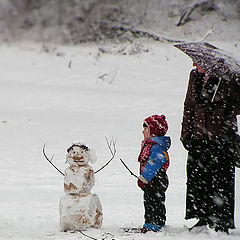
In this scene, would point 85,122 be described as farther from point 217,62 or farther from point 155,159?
point 217,62

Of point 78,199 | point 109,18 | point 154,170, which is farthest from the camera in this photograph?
point 109,18

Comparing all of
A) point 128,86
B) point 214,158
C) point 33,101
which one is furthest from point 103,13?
point 214,158

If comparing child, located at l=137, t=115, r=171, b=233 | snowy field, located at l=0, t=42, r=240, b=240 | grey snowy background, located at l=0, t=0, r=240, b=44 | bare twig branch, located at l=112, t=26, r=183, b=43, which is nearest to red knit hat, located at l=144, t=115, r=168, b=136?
child, located at l=137, t=115, r=171, b=233

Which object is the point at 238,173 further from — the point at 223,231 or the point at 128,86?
the point at 128,86

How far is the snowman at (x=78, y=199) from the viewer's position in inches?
187

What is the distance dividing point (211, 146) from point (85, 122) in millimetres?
6884

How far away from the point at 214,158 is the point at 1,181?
3.78m

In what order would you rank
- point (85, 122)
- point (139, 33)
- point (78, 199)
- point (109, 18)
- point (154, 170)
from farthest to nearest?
1. point (109, 18)
2. point (139, 33)
3. point (85, 122)
4. point (78, 199)
5. point (154, 170)

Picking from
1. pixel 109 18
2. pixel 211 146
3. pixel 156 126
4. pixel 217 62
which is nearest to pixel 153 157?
pixel 156 126

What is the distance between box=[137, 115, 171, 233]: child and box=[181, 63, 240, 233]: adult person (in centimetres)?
30

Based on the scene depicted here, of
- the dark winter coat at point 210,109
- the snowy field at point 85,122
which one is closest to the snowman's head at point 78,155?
the snowy field at point 85,122

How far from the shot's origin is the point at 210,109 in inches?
189

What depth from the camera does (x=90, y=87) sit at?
48.1ft

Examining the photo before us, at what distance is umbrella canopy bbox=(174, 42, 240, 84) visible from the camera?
463 centimetres
